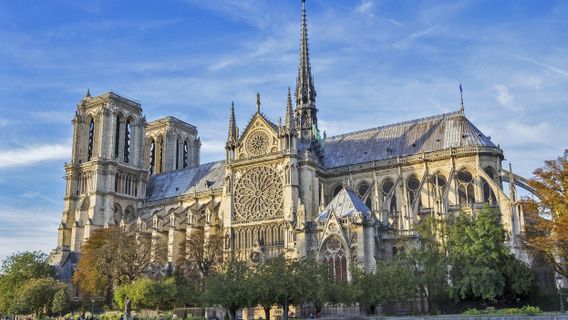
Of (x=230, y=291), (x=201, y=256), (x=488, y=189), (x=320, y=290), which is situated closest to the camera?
(x=320, y=290)

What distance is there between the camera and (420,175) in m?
60.8

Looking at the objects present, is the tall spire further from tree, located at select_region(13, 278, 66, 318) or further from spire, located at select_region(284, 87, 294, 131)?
tree, located at select_region(13, 278, 66, 318)

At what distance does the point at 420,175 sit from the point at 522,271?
2363cm

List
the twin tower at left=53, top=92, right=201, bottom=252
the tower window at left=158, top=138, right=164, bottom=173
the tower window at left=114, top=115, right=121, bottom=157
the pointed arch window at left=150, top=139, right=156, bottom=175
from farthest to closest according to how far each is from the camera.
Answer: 1. the pointed arch window at left=150, top=139, right=156, bottom=175
2. the tower window at left=158, top=138, right=164, bottom=173
3. the tower window at left=114, top=115, right=121, bottom=157
4. the twin tower at left=53, top=92, right=201, bottom=252

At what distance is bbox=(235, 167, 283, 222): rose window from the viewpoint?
60000 millimetres

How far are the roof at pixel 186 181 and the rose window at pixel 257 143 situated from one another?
10731 mm

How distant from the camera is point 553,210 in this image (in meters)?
39.1

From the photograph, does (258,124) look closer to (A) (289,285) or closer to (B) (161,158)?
(A) (289,285)

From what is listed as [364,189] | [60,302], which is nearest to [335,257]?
[364,189]

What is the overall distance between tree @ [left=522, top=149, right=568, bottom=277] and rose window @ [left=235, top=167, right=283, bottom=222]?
25057 mm

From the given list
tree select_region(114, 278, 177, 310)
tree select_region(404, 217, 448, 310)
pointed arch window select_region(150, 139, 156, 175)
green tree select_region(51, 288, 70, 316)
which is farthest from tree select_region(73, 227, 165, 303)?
pointed arch window select_region(150, 139, 156, 175)

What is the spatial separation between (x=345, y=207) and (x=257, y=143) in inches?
668

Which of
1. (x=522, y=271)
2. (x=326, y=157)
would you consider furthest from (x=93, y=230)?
(x=522, y=271)

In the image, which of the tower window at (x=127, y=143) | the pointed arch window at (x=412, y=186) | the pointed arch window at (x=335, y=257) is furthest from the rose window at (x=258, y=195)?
the tower window at (x=127, y=143)
